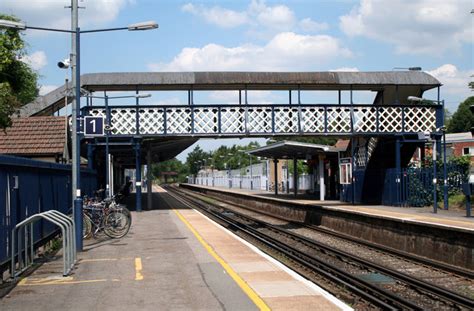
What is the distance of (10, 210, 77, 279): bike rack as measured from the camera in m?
10.3

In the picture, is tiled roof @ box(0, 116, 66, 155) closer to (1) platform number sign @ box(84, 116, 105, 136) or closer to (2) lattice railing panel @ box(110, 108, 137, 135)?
(2) lattice railing panel @ box(110, 108, 137, 135)

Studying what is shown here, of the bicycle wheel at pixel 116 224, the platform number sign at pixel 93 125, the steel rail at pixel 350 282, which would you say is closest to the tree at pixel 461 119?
the steel rail at pixel 350 282

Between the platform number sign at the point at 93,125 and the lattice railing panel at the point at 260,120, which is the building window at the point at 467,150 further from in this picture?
the platform number sign at the point at 93,125

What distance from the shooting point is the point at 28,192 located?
12508 millimetres

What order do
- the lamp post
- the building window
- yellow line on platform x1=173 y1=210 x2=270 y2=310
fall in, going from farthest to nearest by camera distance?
the building window, the lamp post, yellow line on platform x1=173 y1=210 x2=270 y2=310

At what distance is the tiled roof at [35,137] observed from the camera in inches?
1174

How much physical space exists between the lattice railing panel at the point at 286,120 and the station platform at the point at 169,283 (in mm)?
15890

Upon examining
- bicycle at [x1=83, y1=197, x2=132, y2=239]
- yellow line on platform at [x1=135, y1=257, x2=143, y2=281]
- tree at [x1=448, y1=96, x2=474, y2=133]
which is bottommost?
yellow line on platform at [x1=135, y1=257, x2=143, y2=281]

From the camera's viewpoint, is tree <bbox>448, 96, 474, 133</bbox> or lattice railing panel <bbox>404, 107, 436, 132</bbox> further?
tree <bbox>448, 96, 474, 133</bbox>

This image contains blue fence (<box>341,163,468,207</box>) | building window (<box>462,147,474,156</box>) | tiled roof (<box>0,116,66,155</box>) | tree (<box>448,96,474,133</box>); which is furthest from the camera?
tree (<box>448,96,474,133</box>)

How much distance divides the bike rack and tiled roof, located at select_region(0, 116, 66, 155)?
60.6 ft

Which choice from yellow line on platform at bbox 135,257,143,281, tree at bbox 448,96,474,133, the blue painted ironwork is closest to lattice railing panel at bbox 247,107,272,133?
the blue painted ironwork

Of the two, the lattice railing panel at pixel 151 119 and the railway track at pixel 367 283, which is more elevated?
the lattice railing panel at pixel 151 119

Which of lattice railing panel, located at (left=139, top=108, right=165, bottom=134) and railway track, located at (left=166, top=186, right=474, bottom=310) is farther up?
lattice railing panel, located at (left=139, top=108, right=165, bottom=134)
